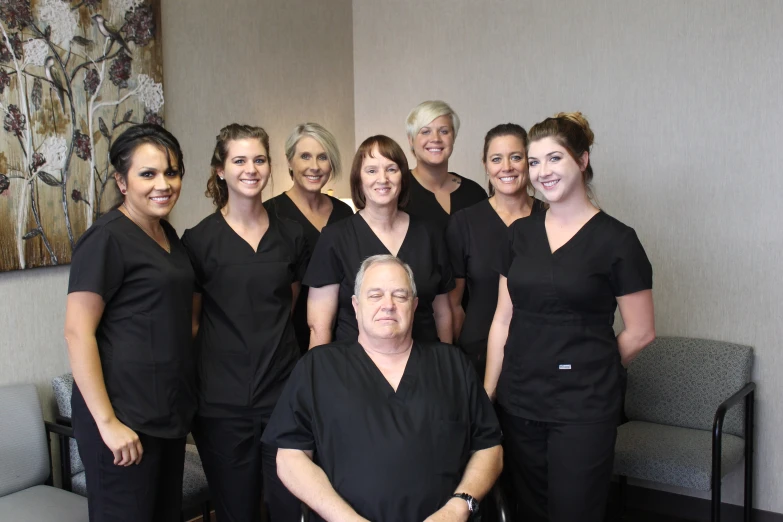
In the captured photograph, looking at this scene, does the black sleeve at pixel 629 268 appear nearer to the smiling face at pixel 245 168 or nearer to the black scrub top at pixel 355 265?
the black scrub top at pixel 355 265

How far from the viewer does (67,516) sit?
2.41m

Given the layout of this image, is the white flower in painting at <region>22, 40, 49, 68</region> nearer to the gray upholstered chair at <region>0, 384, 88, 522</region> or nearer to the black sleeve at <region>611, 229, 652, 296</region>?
the gray upholstered chair at <region>0, 384, 88, 522</region>

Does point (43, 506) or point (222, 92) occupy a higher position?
point (222, 92)

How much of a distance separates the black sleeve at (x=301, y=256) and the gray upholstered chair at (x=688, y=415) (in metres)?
1.50

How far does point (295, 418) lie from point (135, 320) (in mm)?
510

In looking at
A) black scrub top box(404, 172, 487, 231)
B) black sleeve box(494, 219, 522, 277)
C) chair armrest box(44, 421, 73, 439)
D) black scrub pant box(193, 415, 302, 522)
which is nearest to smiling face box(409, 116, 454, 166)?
black scrub top box(404, 172, 487, 231)

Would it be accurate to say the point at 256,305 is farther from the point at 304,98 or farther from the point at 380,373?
the point at 304,98

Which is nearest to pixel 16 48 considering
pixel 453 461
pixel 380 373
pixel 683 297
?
pixel 380 373

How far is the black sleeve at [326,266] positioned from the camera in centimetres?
249

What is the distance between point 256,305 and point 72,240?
927mm

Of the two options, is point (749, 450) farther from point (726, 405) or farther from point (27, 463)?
point (27, 463)

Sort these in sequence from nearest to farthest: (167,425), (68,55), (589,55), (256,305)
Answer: (167,425)
(256,305)
(68,55)
(589,55)

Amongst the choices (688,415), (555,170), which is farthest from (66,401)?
(688,415)

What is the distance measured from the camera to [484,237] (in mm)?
2670
